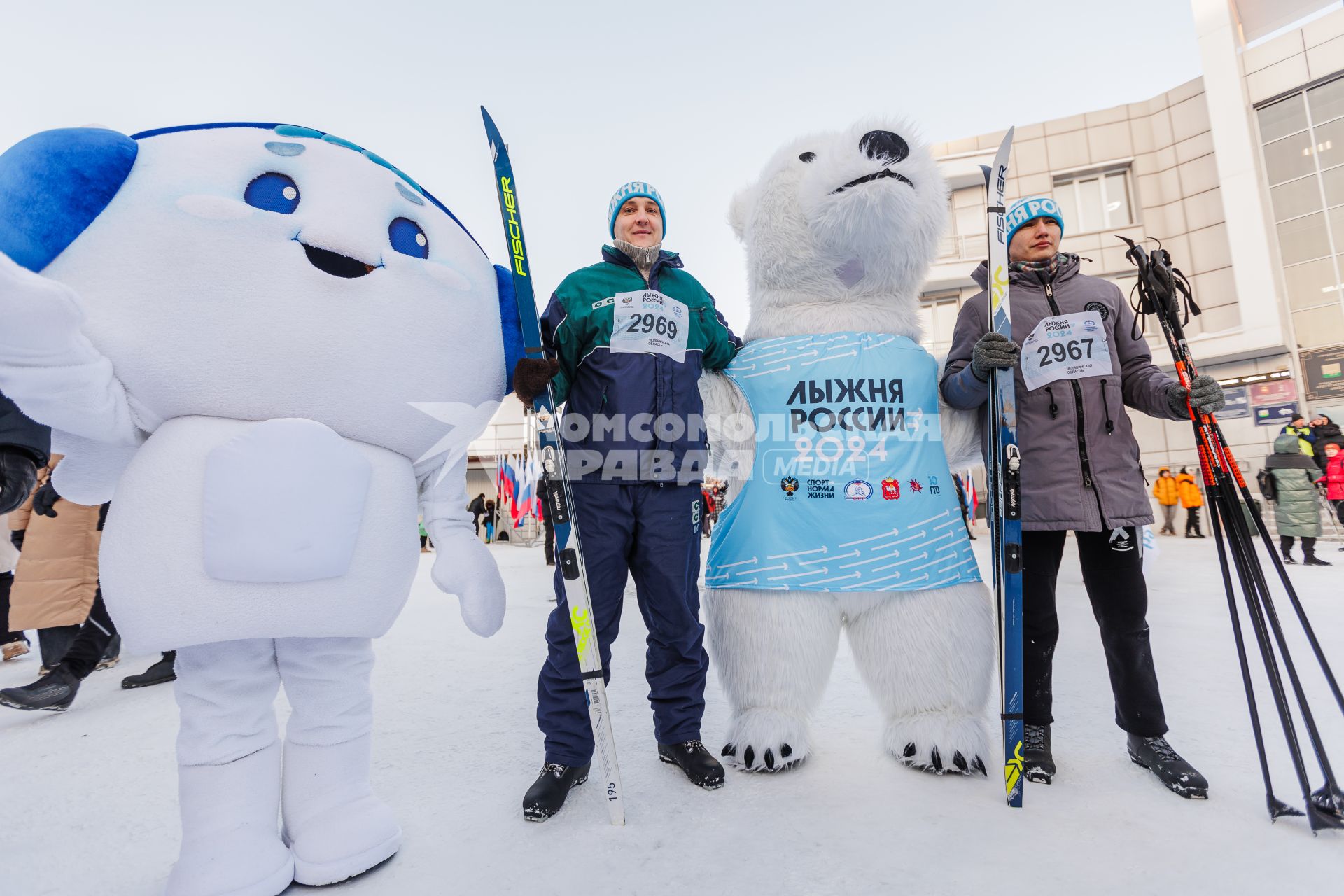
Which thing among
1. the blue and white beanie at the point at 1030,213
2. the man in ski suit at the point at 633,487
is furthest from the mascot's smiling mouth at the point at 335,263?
the blue and white beanie at the point at 1030,213

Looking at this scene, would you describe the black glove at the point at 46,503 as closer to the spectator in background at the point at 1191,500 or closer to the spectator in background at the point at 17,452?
the spectator in background at the point at 17,452

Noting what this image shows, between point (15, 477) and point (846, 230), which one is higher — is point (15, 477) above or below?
below

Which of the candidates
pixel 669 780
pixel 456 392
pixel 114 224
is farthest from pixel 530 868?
pixel 114 224

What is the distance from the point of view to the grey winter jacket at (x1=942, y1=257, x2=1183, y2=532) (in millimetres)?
1851

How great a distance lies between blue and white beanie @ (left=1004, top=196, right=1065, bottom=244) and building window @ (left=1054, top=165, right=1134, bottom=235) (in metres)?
12.7

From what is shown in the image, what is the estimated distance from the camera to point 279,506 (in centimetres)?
124

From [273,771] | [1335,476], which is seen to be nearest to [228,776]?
[273,771]

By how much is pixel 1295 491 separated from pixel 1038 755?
21.8 ft

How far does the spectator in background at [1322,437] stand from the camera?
6.67 metres

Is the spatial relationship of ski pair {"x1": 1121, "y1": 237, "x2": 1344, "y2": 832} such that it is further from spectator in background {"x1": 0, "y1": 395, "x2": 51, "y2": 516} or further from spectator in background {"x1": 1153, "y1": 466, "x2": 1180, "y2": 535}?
spectator in background {"x1": 1153, "y1": 466, "x2": 1180, "y2": 535}

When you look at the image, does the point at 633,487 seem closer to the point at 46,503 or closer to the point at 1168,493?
the point at 46,503

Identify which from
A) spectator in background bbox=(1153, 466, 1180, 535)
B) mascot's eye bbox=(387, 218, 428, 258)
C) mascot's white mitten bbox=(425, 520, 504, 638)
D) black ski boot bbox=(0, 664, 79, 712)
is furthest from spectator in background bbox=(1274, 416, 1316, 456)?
black ski boot bbox=(0, 664, 79, 712)

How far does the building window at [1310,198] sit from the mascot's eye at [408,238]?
14.3 m

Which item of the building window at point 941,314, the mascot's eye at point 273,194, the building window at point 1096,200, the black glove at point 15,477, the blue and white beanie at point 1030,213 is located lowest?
the black glove at point 15,477
